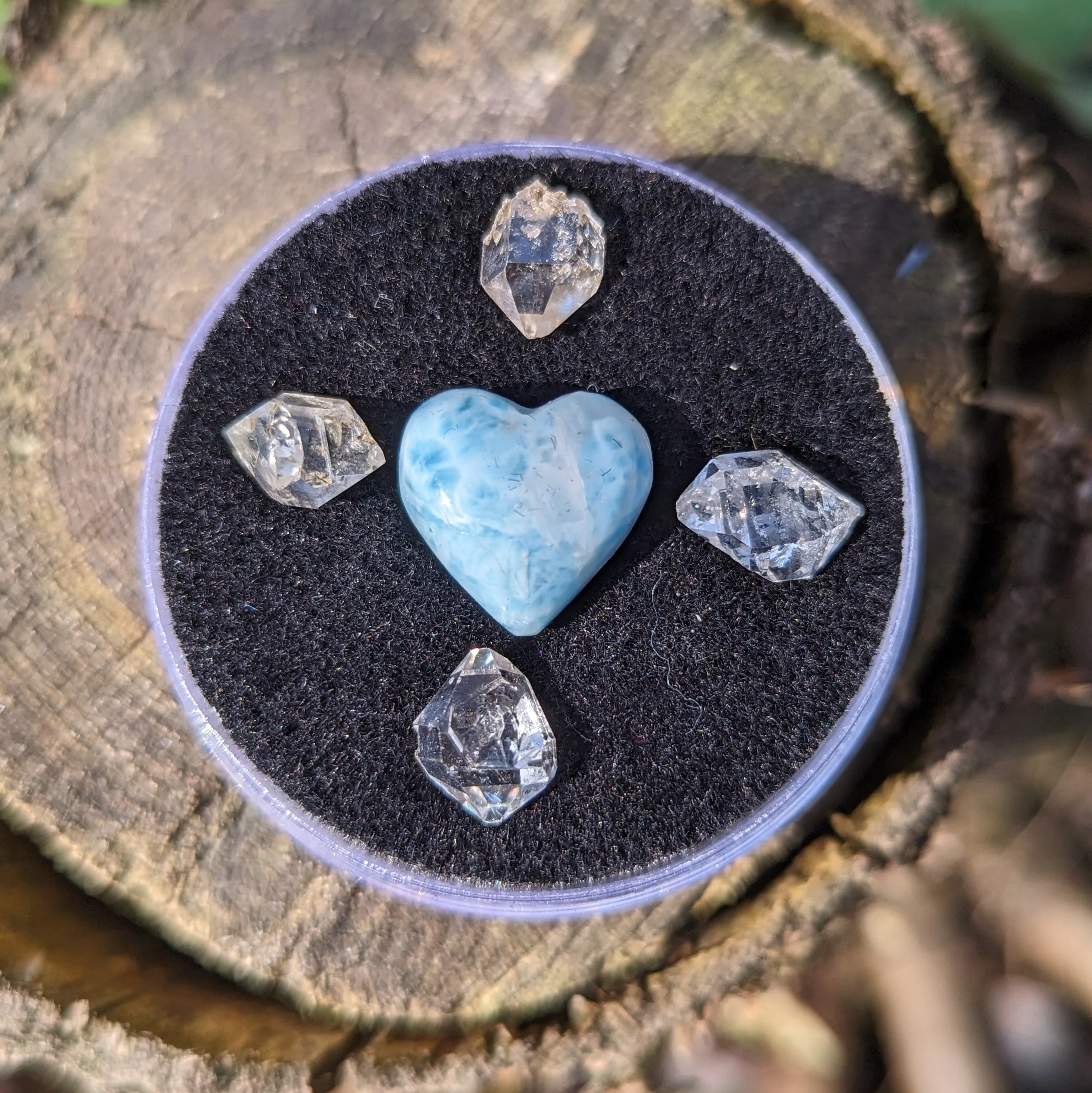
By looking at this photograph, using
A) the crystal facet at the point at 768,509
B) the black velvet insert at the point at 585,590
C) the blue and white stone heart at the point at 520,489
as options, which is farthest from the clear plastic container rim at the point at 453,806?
the blue and white stone heart at the point at 520,489

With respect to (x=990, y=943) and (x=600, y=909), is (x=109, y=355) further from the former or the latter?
(x=990, y=943)

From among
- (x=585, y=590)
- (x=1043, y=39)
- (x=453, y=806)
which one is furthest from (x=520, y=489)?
(x=1043, y=39)

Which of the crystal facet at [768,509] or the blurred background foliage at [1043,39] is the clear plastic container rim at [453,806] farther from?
the blurred background foliage at [1043,39]

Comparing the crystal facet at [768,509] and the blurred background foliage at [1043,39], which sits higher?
the blurred background foliage at [1043,39]

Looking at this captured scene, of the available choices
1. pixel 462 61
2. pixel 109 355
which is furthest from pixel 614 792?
pixel 462 61

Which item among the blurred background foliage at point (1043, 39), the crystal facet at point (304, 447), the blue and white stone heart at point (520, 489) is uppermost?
the blurred background foliage at point (1043, 39)

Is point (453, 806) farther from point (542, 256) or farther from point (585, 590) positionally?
point (542, 256)
